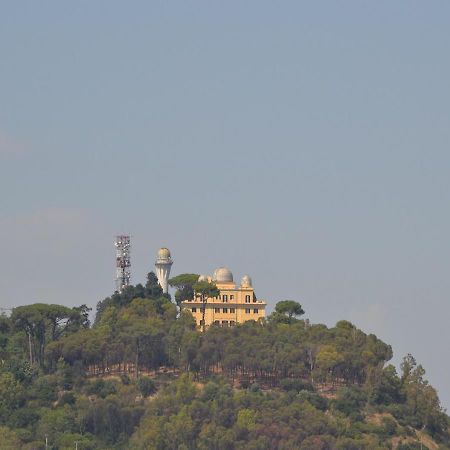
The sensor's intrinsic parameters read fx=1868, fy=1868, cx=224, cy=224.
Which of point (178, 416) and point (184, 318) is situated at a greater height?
point (184, 318)

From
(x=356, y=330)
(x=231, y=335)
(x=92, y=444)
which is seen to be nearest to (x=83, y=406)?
(x=92, y=444)

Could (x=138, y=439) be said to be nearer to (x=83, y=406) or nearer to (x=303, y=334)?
(x=83, y=406)

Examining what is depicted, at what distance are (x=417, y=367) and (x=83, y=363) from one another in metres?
33.9

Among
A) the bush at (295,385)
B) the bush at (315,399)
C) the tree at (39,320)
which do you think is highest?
the tree at (39,320)

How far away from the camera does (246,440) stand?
561ft

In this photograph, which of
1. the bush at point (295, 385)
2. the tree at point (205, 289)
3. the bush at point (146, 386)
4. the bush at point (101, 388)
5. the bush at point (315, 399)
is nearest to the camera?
the bush at point (315, 399)

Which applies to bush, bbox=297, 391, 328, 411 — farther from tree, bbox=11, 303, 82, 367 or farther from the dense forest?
tree, bbox=11, 303, 82, 367

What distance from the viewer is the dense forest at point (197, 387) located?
171 m

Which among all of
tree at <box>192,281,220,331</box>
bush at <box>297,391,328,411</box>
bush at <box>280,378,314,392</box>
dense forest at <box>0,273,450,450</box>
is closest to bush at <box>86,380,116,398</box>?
dense forest at <box>0,273,450,450</box>

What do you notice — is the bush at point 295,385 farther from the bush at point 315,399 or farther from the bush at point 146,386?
the bush at point 146,386

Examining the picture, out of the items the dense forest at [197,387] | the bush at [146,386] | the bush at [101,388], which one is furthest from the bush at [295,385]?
the bush at [101,388]

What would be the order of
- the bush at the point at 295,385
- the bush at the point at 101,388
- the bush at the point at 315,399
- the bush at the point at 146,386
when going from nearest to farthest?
the bush at the point at 315,399, the bush at the point at 101,388, the bush at the point at 146,386, the bush at the point at 295,385

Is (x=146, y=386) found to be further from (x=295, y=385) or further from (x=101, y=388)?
(x=295, y=385)

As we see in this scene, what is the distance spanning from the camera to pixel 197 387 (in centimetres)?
18175
